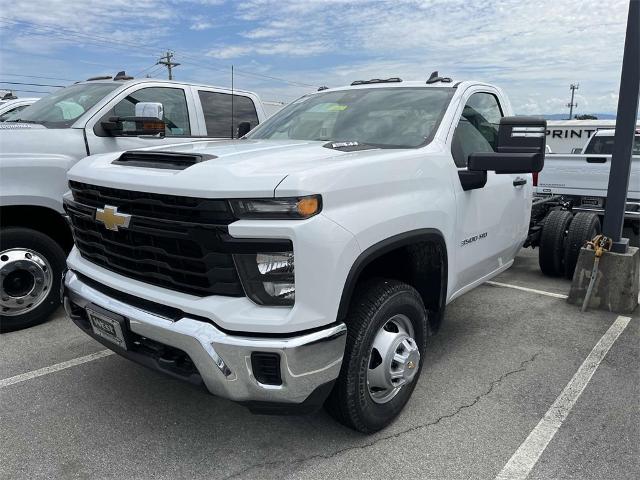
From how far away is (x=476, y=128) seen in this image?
3973mm

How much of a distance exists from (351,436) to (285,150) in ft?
5.39

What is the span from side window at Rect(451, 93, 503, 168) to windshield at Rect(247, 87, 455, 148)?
0.67 feet

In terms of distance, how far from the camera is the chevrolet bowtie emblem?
102 inches

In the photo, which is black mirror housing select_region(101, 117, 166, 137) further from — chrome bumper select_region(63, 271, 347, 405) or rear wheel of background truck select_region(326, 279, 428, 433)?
rear wheel of background truck select_region(326, 279, 428, 433)

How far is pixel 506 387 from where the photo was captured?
353 cm

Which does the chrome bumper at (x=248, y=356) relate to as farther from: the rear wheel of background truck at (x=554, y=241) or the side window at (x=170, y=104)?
the rear wheel of background truck at (x=554, y=241)

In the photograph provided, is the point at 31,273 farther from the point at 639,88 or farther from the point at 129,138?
the point at 639,88

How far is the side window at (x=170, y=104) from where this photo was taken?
17.5 ft

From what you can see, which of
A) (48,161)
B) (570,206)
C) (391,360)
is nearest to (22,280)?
(48,161)

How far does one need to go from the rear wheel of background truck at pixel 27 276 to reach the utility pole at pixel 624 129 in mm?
5239

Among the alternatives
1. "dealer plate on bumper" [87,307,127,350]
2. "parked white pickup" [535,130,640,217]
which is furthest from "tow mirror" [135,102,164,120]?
"parked white pickup" [535,130,640,217]

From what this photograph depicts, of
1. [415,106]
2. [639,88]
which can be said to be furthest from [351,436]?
[639,88]

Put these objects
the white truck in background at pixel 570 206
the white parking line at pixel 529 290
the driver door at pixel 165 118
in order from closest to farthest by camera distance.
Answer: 1. the driver door at pixel 165 118
2. the white parking line at pixel 529 290
3. the white truck in background at pixel 570 206

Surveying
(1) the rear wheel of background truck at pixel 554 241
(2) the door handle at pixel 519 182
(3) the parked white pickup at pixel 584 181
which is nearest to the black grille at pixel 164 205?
(2) the door handle at pixel 519 182
